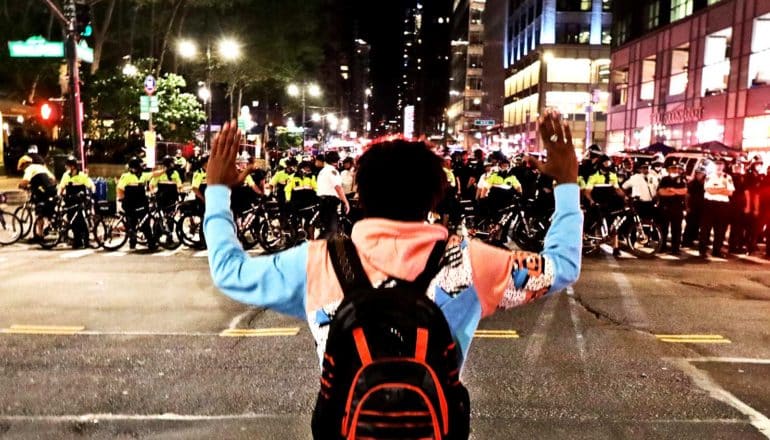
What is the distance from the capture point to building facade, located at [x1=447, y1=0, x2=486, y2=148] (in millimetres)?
115625

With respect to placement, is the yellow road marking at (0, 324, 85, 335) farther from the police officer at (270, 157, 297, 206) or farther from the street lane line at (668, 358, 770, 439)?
the police officer at (270, 157, 297, 206)

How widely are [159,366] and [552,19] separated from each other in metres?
73.8

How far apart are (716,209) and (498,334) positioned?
9200mm

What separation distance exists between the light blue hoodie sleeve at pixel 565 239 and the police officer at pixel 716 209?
13.9 m

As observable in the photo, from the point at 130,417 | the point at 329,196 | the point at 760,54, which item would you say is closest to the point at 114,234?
the point at 329,196

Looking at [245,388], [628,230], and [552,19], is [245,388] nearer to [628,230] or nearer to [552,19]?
[628,230]

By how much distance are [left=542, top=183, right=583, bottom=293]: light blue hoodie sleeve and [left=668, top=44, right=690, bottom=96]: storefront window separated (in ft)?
139

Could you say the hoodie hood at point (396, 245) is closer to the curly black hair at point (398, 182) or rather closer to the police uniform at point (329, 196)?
the curly black hair at point (398, 182)

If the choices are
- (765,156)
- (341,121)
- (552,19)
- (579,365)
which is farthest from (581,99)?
(341,121)

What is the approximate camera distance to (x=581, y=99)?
7450 cm

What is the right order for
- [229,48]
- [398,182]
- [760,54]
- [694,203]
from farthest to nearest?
[229,48] < [760,54] < [694,203] < [398,182]

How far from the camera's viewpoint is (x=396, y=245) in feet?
6.22

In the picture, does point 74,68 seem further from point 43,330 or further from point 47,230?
point 43,330

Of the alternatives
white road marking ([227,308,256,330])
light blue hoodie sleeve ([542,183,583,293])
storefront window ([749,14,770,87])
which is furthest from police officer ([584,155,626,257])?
storefront window ([749,14,770,87])
